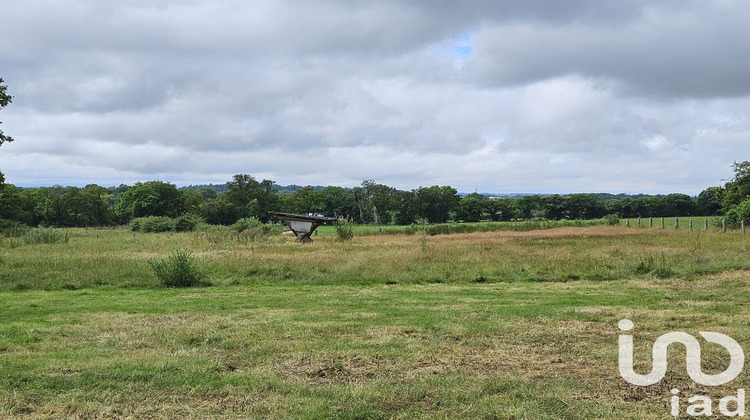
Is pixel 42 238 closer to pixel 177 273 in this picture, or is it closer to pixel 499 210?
pixel 177 273

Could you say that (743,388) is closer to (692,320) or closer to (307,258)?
(692,320)

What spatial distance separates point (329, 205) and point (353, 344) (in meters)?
119

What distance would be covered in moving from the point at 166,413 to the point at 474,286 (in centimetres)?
1067

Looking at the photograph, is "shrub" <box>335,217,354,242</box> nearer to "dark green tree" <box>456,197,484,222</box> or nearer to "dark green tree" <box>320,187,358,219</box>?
"dark green tree" <box>456,197,484,222</box>

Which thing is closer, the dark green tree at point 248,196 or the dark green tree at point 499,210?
the dark green tree at point 248,196

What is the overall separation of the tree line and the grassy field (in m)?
72.0

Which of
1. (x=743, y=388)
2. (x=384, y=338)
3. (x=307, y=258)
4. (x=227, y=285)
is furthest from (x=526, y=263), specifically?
(x=743, y=388)

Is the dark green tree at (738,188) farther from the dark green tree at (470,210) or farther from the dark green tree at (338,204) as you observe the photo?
the dark green tree at (338,204)

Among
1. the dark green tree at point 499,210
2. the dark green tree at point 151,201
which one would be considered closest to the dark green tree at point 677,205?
the dark green tree at point 499,210

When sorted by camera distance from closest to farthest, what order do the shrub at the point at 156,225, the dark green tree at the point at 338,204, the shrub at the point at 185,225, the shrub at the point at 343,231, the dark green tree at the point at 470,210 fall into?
the shrub at the point at 343,231
the shrub at the point at 185,225
the shrub at the point at 156,225
the dark green tree at the point at 470,210
the dark green tree at the point at 338,204

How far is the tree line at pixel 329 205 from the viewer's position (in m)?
89.3

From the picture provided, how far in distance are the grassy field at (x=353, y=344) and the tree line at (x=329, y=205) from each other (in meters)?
72.0

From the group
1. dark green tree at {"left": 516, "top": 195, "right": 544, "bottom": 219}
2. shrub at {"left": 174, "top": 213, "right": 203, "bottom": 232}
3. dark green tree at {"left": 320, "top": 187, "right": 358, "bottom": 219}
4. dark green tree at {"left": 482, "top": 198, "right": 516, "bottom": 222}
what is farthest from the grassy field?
dark green tree at {"left": 320, "top": 187, "right": 358, "bottom": 219}

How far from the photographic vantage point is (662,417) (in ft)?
14.0
